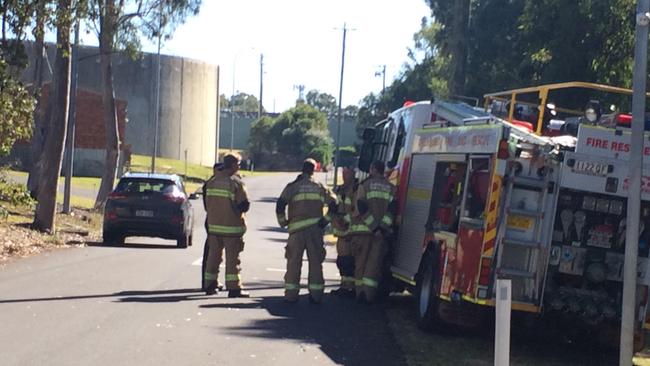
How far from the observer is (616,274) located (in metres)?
11.0

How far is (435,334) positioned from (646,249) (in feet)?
9.21

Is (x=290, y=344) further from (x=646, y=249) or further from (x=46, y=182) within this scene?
(x=46, y=182)

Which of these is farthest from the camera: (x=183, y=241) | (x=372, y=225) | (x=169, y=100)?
(x=169, y=100)

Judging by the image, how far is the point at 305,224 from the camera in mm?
14609

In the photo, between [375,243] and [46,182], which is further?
[46,182]

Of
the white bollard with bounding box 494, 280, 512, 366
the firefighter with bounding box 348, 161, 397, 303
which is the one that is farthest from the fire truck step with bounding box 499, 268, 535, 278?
the firefighter with bounding box 348, 161, 397, 303

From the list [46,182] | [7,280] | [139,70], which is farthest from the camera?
[139,70]

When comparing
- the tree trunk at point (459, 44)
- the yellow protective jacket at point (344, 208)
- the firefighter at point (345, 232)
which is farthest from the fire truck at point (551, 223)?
the tree trunk at point (459, 44)

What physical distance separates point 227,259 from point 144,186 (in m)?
9.42

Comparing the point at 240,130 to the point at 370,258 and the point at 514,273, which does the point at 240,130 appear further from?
the point at 514,273

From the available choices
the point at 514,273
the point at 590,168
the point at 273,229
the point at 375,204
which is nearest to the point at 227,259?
the point at 375,204

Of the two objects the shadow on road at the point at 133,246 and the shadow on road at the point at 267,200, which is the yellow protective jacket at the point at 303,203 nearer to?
the shadow on road at the point at 133,246

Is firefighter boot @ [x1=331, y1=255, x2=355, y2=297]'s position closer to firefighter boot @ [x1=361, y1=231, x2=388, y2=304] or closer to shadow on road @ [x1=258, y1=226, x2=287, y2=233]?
firefighter boot @ [x1=361, y1=231, x2=388, y2=304]

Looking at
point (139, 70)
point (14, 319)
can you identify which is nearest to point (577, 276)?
point (14, 319)
